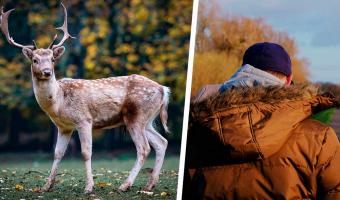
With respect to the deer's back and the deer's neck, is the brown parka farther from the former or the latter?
the deer's neck

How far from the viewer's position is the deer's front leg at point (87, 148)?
2375 millimetres

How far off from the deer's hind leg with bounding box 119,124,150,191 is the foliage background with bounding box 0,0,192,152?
4 cm

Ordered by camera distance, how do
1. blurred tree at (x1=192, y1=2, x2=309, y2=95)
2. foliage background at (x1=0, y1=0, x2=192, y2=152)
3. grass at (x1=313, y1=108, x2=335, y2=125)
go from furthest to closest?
blurred tree at (x1=192, y1=2, x2=309, y2=95) < foliage background at (x1=0, y1=0, x2=192, y2=152) < grass at (x1=313, y1=108, x2=335, y2=125)

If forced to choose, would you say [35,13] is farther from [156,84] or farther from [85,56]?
[156,84]

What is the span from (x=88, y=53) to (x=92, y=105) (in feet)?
0.83

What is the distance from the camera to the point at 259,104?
5.22ft

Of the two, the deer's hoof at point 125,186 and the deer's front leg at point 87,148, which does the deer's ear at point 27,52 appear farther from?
the deer's hoof at point 125,186

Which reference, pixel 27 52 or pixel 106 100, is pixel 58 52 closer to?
pixel 27 52

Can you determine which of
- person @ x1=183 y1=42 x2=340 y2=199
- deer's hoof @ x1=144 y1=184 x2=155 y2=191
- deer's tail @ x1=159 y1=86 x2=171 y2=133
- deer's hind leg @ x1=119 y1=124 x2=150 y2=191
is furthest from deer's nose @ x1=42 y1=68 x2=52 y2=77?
person @ x1=183 y1=42 x2=340 y2=199

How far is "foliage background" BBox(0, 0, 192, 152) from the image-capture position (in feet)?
7.64

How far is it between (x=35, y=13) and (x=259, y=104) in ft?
4.17

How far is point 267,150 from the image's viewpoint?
1.54 m

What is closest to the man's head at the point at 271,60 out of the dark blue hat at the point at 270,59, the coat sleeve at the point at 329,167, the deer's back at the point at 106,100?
the dark blue hat at the point at 270,59


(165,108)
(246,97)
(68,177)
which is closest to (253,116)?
(246,97)
